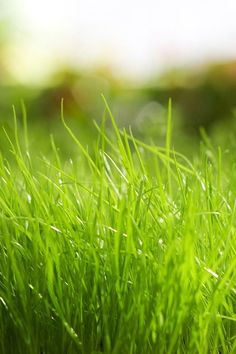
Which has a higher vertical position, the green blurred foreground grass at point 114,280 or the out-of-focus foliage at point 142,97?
the green blurred foreground grass at point 114,280

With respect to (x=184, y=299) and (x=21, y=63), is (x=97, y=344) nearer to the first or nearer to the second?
(x=184, y=299)

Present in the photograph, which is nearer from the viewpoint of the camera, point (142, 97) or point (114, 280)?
point (114, 280)

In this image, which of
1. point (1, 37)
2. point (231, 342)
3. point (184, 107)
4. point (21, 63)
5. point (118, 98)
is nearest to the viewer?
point (231, 342)

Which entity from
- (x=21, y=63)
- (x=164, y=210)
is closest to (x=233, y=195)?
(x=164, y=210)

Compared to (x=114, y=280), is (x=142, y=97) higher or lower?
lower

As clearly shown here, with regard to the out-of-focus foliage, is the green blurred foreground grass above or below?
above

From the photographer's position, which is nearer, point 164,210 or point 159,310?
point 159,310

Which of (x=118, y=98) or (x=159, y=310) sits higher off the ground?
(x=159, y=310)

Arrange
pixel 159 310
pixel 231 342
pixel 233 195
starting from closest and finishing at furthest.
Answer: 1. pixel 159 310
2. pixel 231 342
3. pixel 233 195

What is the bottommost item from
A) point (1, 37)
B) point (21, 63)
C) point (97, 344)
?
point (21, 63)

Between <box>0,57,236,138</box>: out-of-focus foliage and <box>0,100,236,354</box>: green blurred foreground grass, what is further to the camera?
<box>0,57,236,138</box>: out-of-focus foliage

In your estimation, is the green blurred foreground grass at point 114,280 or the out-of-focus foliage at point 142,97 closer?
the green blurred foreground grass at point 114,280
